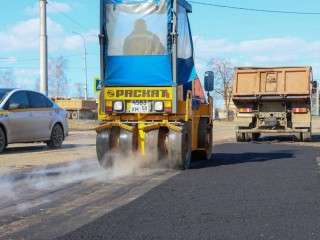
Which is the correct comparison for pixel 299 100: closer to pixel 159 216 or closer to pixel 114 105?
pixel 114 105

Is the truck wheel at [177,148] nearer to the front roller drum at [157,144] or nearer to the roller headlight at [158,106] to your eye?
the front roller drum at [157,144]

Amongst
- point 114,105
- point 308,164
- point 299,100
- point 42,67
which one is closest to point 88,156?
point 114,105

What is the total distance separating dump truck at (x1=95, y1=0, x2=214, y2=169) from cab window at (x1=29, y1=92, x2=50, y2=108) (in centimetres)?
468

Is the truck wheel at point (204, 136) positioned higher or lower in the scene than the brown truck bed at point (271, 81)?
lower

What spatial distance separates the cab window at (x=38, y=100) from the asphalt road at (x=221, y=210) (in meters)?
6.31

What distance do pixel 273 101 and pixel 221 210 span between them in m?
14.2

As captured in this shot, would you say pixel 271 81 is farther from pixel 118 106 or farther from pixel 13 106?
pixel 118 106

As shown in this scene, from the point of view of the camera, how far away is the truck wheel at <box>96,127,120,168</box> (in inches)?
380

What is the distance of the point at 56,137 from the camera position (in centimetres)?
1497

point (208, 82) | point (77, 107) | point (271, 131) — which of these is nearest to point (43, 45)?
point (271, 131)

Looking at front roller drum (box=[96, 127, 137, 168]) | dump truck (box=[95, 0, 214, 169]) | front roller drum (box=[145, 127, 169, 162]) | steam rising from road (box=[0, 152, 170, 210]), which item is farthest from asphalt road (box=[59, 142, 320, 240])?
front roller drum (box=[96, 127, 137, 168])

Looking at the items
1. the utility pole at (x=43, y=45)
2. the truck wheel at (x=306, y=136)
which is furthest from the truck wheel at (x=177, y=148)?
the utility pole at (x=43, y=45)

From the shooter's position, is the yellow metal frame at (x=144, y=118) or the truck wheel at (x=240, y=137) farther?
the truck wheel at (x=240, y=137)

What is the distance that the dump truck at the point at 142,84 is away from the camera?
376 inches
